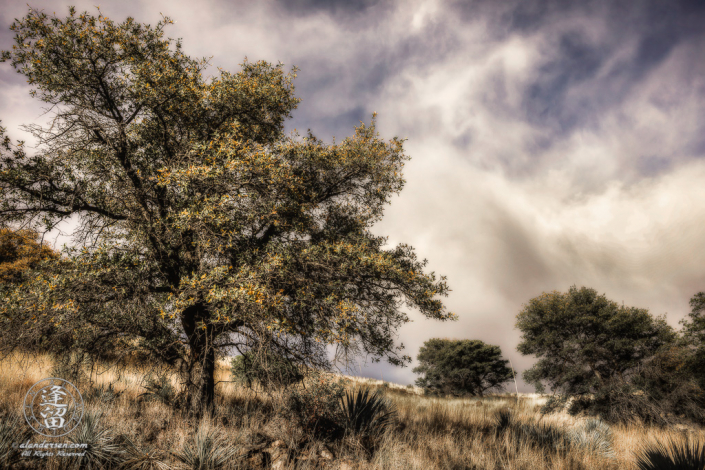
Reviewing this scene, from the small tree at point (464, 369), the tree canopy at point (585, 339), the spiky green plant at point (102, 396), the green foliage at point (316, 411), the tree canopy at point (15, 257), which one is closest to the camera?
the green foliage at point (316, 411)

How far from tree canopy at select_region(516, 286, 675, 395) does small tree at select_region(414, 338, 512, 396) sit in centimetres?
1866

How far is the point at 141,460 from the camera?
160 inches

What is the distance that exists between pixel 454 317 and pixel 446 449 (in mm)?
2773

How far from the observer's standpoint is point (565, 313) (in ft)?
58.6

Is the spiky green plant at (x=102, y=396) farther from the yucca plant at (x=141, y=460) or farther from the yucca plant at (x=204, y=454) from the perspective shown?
the yucca plant at (x=204, y=454)

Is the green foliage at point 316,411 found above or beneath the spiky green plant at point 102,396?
above

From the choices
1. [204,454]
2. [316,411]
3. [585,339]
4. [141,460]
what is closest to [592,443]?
[316,411]

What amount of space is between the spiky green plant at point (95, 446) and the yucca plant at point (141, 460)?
125 millimetres

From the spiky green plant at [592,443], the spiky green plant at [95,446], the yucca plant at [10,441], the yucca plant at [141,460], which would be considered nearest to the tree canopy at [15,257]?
the yucca plant at [10,441]

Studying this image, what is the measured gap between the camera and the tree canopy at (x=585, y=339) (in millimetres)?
16156

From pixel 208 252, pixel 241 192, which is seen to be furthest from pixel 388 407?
pixel 241 192

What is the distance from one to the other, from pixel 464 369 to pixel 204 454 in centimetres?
3686

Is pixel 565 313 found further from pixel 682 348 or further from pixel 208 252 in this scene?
pixel 208 252

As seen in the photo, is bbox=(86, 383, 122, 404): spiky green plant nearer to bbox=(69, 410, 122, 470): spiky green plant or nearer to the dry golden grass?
the dry golden grass
